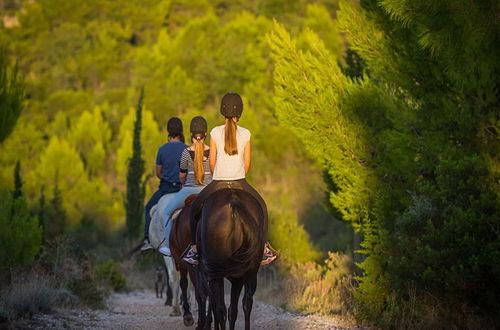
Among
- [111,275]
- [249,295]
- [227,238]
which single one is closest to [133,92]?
[111,275]

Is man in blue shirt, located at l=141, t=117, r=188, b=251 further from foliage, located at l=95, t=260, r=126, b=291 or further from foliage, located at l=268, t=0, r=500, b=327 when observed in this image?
foliage, located at l=95, t=260, r=126, b=291

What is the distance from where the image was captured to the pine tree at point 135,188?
2625 centimetres

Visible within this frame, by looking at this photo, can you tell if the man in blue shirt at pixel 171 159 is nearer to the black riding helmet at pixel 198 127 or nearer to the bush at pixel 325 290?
the black riding helmet at pixel 198 127

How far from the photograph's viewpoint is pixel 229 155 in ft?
29.9

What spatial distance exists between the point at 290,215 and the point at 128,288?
175 inches

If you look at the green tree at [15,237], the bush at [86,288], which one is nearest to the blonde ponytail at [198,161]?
the green tree at [15,237]

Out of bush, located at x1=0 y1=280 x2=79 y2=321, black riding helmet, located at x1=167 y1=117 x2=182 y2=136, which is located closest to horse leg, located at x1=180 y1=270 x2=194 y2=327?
bush, located at x1=0 y1=280 x2=79 y2=321

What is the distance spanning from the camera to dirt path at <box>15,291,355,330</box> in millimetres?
11492

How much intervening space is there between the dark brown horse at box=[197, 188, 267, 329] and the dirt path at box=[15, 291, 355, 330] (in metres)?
2.49

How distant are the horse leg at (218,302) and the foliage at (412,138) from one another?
2.59m

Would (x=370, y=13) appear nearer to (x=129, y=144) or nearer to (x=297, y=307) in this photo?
(x=297, y=307)

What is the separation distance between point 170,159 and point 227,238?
444cm

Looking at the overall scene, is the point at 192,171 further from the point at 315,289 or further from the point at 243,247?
the point at 315,289

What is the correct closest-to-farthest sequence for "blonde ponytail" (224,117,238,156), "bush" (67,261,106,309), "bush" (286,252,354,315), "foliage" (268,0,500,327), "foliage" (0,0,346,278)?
"blonde ponytail" (224,117,238,156) → "foliage" (268,0,500,327) → "bush" (286,252,354,315) → "bush" (67,261,106,309) → "foliage" (0,0,346,278)
